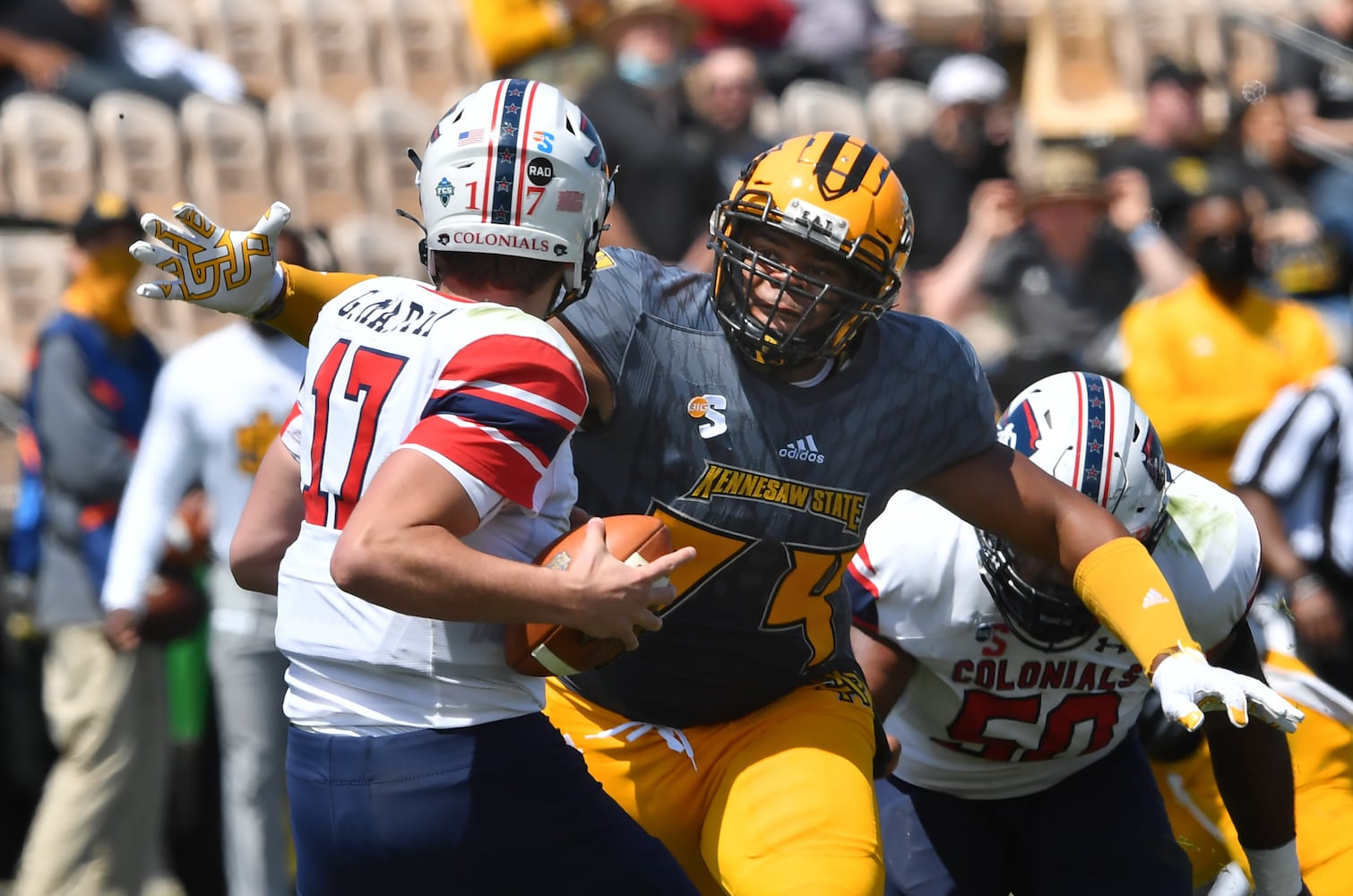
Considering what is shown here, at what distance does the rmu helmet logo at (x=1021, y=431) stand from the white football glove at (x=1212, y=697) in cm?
74

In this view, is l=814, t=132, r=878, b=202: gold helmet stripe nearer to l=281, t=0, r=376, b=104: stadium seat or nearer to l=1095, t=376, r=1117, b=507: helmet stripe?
l=1095, t=376, r=1117, b=507: helmet stripe

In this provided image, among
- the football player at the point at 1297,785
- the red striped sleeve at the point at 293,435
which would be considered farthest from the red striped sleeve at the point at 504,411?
the football player at the point at 1297,785

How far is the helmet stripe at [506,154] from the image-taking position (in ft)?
9.64

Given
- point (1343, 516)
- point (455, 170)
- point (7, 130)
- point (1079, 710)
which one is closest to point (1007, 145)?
point (1343, 516)

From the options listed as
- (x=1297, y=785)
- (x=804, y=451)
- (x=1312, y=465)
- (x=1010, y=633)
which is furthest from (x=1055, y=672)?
(x=1312, y=465)

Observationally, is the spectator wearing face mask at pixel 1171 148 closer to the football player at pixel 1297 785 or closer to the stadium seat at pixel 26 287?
the football player at pixel 1297 785

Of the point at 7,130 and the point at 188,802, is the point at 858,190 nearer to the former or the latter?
the point at 188,802

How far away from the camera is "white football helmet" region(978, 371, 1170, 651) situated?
3670 millimetres

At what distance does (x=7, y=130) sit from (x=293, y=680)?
617 centimetres

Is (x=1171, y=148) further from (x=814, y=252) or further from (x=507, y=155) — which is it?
(x=507, y=155)

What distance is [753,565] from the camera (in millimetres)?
3371

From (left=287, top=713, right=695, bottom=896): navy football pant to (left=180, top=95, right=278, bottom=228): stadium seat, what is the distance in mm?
6318

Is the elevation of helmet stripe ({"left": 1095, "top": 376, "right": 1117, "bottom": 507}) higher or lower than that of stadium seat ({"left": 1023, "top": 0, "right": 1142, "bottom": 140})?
higher

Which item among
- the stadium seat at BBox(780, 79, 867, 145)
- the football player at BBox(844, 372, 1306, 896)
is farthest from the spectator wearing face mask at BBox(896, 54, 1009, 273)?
the football player at BBox(844, 372, 1306, 896)
